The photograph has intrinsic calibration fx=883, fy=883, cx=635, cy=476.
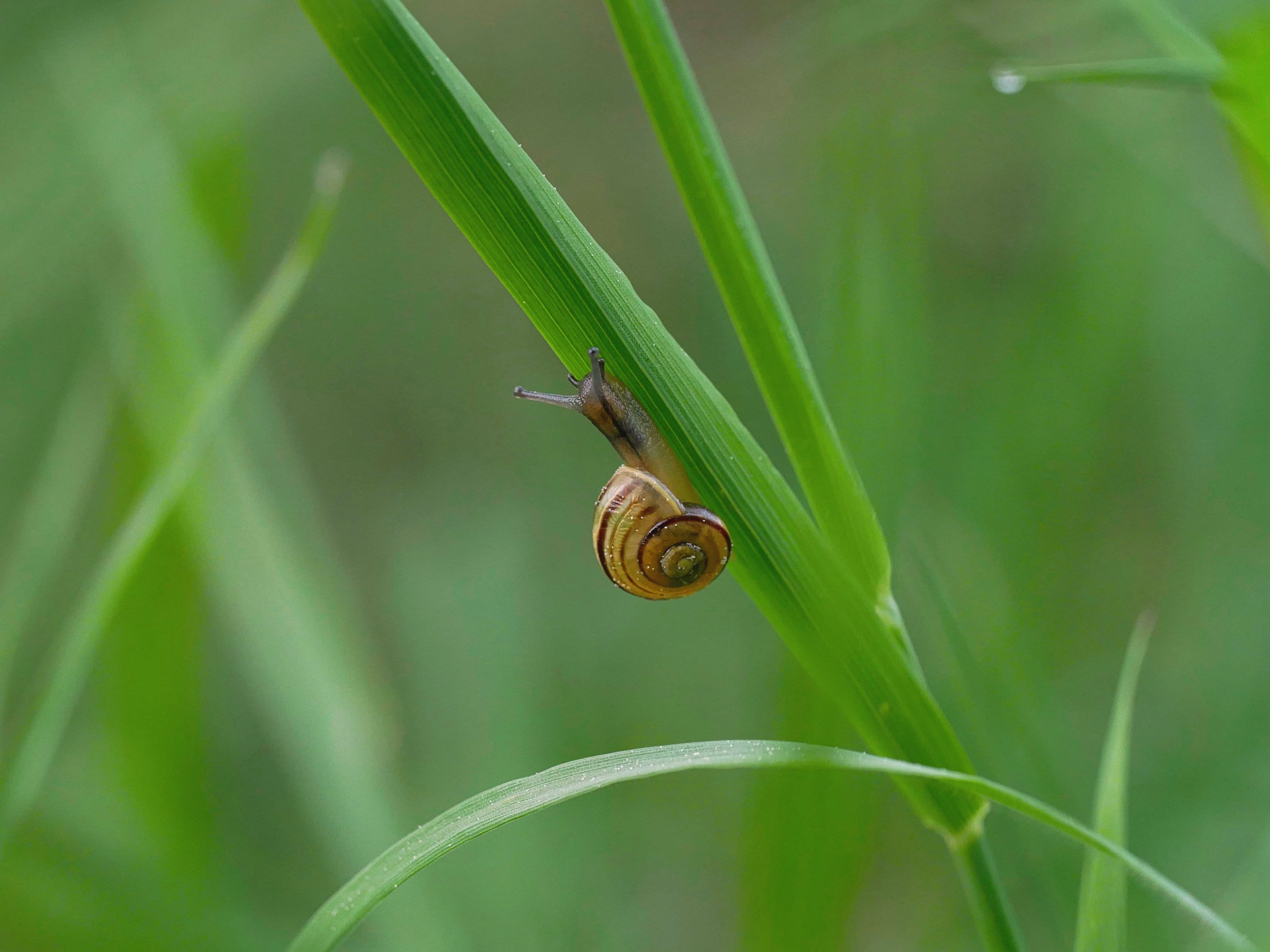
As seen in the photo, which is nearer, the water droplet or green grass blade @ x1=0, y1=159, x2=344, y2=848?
the water droplet

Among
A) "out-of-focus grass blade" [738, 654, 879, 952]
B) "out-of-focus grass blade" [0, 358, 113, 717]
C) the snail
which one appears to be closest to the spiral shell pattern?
the snail

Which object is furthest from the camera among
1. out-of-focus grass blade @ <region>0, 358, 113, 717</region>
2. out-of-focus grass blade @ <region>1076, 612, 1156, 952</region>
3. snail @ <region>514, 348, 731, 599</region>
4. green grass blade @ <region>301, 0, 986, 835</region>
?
out-of-focus grass blade @ <region>0, 358, 113, 717</region>

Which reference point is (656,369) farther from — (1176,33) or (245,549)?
(245,549)

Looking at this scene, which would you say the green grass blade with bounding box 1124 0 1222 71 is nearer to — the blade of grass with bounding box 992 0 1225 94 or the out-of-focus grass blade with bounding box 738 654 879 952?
the blade of grass with bounding box 992 0 1225 94

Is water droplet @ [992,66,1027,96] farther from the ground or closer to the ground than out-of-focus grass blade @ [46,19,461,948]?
closer to the ground

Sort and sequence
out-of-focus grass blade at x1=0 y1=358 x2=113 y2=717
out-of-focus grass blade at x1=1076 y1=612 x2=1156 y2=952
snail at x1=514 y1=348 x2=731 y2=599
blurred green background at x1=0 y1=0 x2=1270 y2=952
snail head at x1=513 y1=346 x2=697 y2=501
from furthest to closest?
blurred green background at x1=0 y1=0 x2=1270 y2=952 < out-of-focus grass blade at x1=0 y1=358 x2=113 y2=717 < snail at x1=514 y1=348 x2=731 y2=599 < snail head at x1=513 y1=346 x2=697 y2=501 < out-of-focus grass blade at x1=1076 y1=612 x2=1156 y2=952

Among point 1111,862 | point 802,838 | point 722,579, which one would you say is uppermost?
point 722,579

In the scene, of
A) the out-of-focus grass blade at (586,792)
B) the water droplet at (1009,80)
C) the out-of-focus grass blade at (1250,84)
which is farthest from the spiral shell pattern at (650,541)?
the out-of-focus grass blade at (1250,84)

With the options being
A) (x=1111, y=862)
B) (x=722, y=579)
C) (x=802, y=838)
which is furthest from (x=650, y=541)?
(x=722, y=579)
